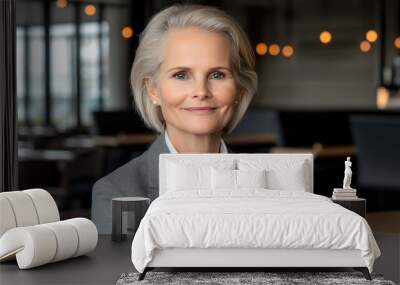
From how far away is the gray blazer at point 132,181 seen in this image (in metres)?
4.13

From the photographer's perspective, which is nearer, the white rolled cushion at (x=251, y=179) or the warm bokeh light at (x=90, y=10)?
the white rolled cushion at (x=251, y=179)

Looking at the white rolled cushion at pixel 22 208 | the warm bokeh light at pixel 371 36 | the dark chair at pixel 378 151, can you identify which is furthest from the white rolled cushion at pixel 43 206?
the warm bokeh light at pixel 371 36

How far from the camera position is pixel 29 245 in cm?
313

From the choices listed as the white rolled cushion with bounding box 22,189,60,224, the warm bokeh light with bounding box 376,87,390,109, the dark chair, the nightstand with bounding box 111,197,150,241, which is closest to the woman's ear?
the nightstand with bounding box 111,197,150,241

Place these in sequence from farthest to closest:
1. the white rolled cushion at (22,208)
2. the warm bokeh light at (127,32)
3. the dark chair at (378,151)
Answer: the warm bokeh light at (127,32) < the dark chair at (378,151) < the white rolled cushion at (22,208)

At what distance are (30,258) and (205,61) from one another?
1462 millimetres

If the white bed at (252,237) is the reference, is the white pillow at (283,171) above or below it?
above

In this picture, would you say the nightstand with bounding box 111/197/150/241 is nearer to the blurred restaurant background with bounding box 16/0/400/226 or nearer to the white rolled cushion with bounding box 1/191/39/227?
the white rolled cushion with bounding box 1/191/39/227

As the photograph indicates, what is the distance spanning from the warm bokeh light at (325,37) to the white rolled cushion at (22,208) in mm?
10419

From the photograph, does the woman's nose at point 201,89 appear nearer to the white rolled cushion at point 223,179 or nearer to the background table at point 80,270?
the white rolled cushion at point 223,179

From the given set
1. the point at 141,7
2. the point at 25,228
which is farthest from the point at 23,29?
the point at 25,228

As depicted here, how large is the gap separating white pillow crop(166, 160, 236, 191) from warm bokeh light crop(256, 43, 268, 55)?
10474mm

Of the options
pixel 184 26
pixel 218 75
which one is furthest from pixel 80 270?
pixel 184 26

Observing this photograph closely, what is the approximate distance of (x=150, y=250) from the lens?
300cm
